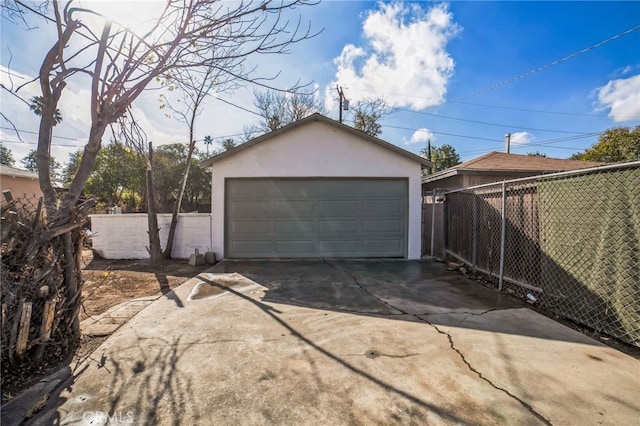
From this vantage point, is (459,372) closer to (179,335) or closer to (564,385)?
(564,385)

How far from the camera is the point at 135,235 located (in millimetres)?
8516

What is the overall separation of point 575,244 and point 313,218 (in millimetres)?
5522

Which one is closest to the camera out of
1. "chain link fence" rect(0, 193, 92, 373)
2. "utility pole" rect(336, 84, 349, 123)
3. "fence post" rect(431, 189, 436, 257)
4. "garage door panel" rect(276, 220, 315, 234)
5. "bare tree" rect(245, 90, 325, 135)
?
"chain link fence" rect(0, 193, 92, 373)

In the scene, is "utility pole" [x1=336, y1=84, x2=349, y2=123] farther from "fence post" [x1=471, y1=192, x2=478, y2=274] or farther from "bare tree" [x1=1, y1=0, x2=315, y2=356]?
"bare tree" [x1=1, y1=0, x2=315, y2=356]

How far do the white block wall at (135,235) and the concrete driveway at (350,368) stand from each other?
4.33m

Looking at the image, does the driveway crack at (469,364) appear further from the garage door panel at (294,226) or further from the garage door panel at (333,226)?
the garage door panel at (294,226)

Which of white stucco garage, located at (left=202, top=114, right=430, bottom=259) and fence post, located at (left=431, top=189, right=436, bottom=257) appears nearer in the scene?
white stucco garage, located at (left=202, top=114, right=430, bottom=259)

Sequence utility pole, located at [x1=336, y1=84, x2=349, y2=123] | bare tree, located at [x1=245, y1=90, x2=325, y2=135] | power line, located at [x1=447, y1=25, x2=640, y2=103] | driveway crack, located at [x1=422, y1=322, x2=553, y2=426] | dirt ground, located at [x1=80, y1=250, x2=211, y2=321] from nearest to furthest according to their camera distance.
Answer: driveway crack, located at [x1=422, y1=322, x2=553, y2=426] < dirt ground, located at [x1=80, y1=250, x2=211, y2=321] < power line, located at [x1=447, y1=25, x2=640, y2=103] < utility pole, located at [x1=336, y1=84, x2=349, y2=123] < bare tree, located at [x1=245, y1=90, x2=325, y2=135]

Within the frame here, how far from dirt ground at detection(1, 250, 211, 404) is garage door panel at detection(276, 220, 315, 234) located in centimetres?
209

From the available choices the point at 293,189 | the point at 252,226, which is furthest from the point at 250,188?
the point at 293,189

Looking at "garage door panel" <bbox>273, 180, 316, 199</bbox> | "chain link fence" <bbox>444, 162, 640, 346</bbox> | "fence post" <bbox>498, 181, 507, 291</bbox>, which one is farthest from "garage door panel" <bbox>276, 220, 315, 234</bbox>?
"fence post" <bbox>498, 181, 507, 291</bbox>

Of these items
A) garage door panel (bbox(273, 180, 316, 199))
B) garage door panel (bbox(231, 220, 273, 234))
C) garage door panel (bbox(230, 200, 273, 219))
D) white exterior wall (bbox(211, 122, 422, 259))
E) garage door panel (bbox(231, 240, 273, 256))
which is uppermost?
white exterior wall (bbox(211, 122, 422, 259))

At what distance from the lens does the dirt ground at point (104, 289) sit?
7.72 feet

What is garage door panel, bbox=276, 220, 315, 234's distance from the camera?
26.0ft
